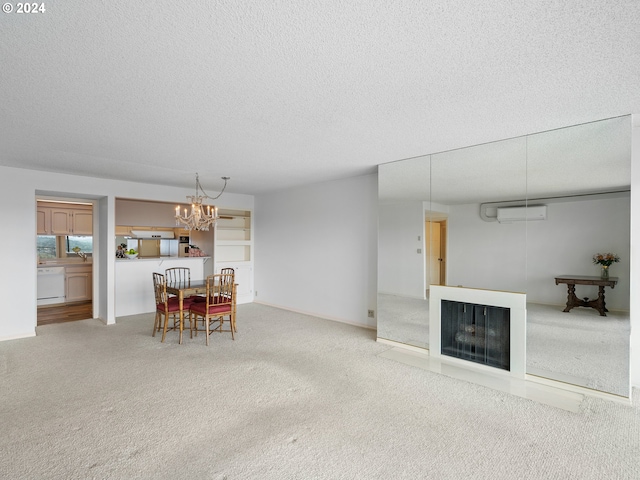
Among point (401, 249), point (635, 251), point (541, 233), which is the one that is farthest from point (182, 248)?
point (635, 251)

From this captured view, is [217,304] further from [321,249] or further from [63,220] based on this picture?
[63,220]

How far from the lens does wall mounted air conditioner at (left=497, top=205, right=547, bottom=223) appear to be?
3334 mm

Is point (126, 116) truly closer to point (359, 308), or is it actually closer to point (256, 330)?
point (256, 330)

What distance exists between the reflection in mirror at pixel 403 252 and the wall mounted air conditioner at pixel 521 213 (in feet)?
2.79

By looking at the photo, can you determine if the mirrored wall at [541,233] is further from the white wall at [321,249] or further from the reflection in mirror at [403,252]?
the white wall at [321,249]

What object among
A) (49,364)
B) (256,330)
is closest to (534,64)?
(256,330)

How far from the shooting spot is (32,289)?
4.91 meters

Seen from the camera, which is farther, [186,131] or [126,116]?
[186,131]

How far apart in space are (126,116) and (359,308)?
3988 millimetres

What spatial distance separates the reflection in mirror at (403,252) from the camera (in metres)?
4.19

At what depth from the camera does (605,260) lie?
119 inches

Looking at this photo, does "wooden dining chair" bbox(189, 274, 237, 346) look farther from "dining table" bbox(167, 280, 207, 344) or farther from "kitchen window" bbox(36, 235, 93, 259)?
"kitchen window" bbox(36, 235, 93, 259)

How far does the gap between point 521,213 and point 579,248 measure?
0.57 metres

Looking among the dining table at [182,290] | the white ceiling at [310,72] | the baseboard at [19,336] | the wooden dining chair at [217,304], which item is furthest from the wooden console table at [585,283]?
the baseboard at [19,336]
